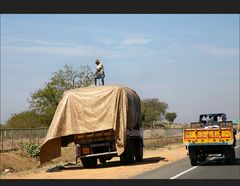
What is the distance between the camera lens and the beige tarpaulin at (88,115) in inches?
825

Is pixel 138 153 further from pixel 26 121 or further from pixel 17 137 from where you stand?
pixel 26 121

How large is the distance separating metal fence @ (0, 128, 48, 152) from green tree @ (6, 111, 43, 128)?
19740 millimetres

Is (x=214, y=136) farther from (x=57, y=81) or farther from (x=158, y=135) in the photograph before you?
(x=158, y=135)

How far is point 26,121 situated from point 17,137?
25311 millimetres

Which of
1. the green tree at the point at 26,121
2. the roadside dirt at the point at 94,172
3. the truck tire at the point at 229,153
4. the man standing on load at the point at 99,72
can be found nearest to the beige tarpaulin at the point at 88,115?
the roadside dirt at the point at 94,172

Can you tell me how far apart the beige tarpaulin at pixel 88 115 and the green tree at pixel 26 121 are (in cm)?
3977

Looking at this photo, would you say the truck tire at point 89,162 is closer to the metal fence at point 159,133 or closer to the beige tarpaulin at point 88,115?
the beige tarpaulin at point 88,115

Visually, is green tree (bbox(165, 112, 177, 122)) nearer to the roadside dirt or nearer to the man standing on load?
the man standing on load

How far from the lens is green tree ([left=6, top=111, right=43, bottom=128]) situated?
6138 cm

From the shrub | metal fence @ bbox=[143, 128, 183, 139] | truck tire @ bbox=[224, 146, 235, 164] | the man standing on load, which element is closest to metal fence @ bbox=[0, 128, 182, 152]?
the shrub

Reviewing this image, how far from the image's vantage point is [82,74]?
64.4m

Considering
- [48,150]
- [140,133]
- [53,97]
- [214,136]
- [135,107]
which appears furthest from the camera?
[53,97]

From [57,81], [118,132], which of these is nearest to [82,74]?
[57,81]

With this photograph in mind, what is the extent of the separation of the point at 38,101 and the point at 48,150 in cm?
4027
